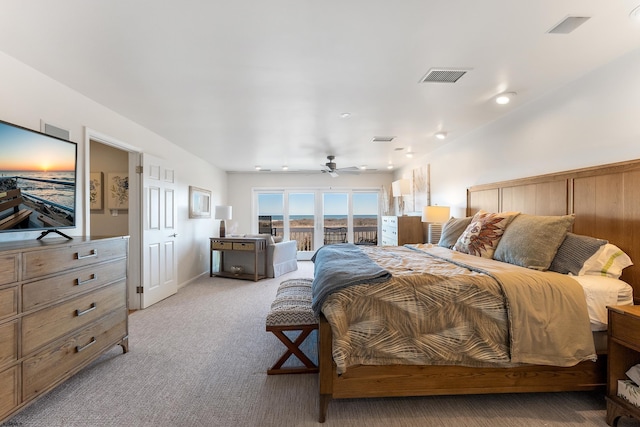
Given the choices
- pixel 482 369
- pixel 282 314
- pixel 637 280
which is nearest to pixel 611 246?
pixel 637 280

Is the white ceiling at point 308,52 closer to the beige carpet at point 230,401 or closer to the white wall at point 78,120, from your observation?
the white wall at point 78,120

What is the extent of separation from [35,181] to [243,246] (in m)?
3.81

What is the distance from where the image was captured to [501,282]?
1964 millimetres

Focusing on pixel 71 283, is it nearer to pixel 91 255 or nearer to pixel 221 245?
pixel 91 255

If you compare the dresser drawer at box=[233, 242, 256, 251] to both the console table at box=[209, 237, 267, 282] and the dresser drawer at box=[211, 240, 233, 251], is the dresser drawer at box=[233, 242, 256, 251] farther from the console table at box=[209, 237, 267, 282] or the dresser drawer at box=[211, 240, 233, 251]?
the dresser drawer at box=[211, 240, 233, 251]

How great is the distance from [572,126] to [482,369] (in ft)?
7.47

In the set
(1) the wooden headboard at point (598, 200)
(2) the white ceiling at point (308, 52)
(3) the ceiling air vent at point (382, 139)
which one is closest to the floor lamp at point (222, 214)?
(2) the white ceiling at point (308, 52)

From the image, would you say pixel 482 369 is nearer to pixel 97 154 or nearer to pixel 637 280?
pixel 637 280

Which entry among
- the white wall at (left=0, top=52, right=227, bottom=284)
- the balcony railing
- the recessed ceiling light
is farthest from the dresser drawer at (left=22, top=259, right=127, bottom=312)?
the balcony railing

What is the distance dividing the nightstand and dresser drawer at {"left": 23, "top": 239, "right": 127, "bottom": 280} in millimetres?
3483

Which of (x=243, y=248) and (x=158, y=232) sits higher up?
(x=158, y=232)

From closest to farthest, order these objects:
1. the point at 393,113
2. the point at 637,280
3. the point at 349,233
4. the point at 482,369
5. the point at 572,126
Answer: the point at 482,369 < the point at 637,280 < the point at 572,126 < the point at 393,113 < the point at 349,233

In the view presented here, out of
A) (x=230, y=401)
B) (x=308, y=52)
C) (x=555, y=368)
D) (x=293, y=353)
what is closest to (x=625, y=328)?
(x=555, y=368)

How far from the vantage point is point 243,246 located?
5.81m
